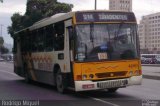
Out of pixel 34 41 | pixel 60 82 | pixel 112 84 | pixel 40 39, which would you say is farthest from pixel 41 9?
pixel 112 84

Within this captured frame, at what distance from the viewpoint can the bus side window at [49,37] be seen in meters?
18.2

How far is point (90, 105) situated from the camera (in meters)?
13.3

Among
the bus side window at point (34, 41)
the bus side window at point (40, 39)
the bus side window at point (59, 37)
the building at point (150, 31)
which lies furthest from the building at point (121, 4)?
the building at point (150, 31)

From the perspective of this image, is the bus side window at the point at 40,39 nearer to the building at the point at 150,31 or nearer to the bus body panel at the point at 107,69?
the bus body panel at the point at 107,69

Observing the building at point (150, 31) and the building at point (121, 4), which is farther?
the building at point (150, 31)

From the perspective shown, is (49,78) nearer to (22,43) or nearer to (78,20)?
(78,20)

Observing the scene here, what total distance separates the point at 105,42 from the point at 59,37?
7.75 ft

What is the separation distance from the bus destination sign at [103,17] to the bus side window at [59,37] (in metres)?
1.47

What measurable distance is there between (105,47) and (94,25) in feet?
2.78

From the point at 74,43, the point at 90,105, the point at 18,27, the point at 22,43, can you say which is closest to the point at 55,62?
the point at 74,43

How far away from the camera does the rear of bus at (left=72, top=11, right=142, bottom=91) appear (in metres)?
15.2

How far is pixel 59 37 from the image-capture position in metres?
17.1

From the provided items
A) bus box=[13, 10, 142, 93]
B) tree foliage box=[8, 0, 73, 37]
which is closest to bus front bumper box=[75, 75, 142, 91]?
bus box=[13, 10, 142, 93]

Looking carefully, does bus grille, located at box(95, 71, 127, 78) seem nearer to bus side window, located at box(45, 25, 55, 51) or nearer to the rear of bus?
the rear of bus
